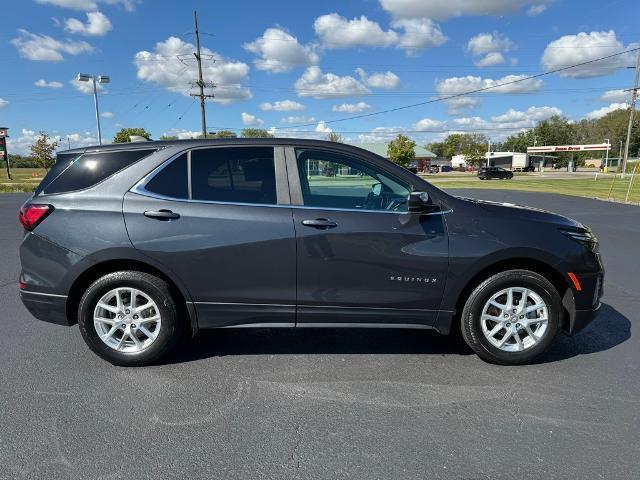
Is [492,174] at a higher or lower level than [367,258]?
lower

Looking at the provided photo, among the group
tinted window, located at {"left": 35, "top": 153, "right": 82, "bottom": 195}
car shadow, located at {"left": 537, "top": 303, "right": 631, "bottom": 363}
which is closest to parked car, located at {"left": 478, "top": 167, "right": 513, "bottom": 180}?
car shadow, located at {"left": 537, "top": 303, "right": 631, "bottom": 363}

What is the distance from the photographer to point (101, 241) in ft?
10.7

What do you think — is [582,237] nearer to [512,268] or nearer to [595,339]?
[512,268]

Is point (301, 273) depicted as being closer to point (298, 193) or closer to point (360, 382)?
point (298, 193)

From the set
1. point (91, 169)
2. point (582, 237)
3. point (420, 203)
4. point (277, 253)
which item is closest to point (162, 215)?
point (91, 169)

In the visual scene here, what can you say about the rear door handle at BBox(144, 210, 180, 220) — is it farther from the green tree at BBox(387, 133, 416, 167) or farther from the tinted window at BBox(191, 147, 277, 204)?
the green tree at BBox(387, 133, 416, 167)

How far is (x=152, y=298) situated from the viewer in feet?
11.0

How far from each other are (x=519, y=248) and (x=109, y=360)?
130 inches

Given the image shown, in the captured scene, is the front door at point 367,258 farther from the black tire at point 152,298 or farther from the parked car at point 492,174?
the parked car at point 492,174

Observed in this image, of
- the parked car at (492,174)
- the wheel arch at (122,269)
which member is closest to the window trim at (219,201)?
the wheel arch at (122,269)

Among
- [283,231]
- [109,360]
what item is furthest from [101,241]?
[283,231]

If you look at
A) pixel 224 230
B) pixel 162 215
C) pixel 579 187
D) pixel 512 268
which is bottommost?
pixel 579 187

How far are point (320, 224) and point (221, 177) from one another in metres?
0.88

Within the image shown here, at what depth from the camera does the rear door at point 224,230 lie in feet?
10.6
